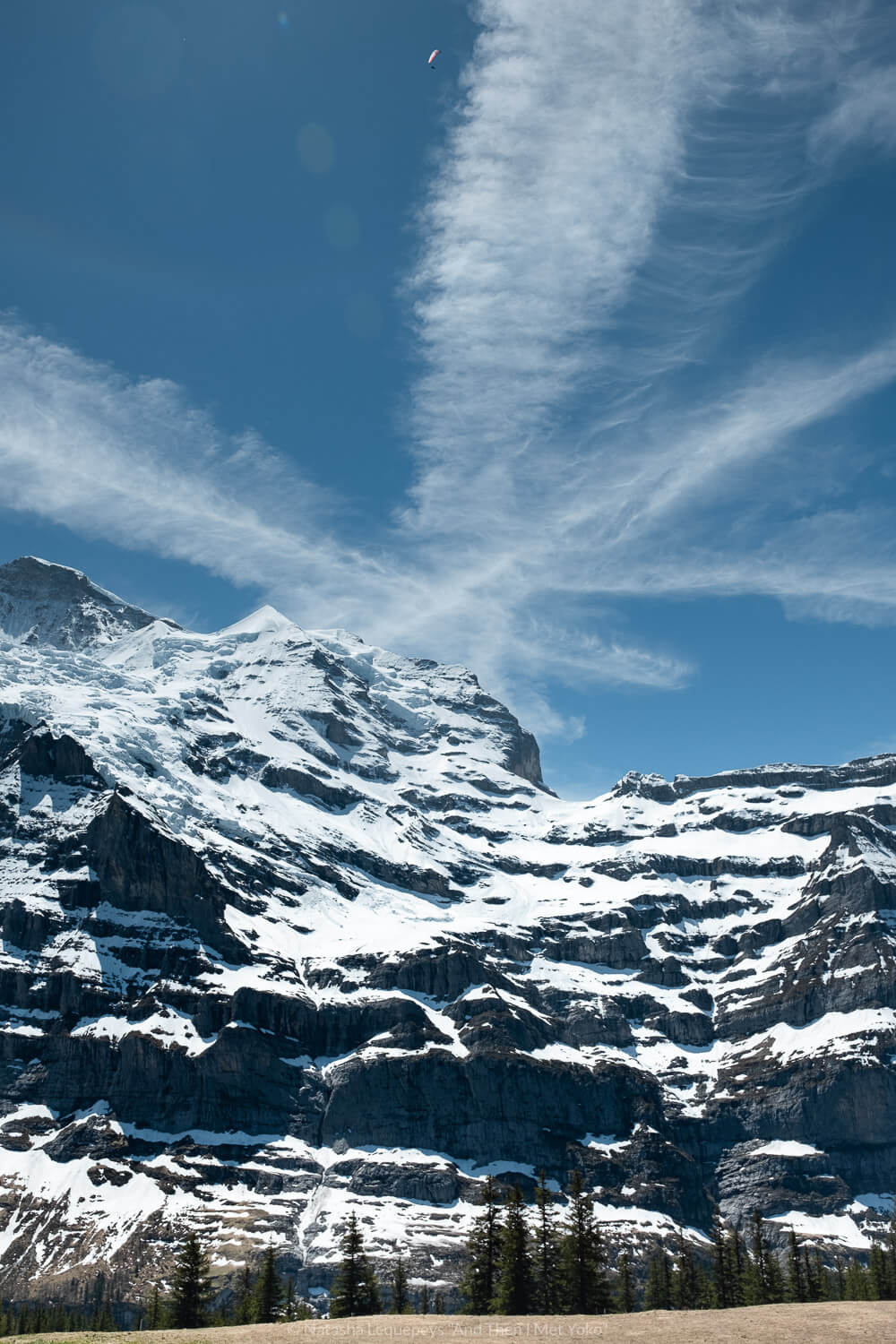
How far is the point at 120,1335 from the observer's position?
56344 mm

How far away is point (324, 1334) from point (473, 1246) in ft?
108

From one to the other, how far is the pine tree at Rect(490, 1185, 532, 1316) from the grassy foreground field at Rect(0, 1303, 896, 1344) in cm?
1843

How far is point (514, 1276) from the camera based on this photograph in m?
77.8

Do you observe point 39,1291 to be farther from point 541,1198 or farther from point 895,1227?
point 541,1198

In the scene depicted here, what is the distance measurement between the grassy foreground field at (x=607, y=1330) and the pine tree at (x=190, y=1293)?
2564 centimetres

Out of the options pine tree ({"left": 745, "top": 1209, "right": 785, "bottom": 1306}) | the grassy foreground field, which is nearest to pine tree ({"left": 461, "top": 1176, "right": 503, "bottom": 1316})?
the grassy foreground field

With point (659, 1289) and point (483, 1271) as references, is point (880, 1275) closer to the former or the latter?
point (659, 1289)

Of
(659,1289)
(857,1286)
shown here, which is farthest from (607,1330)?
(857,1286)

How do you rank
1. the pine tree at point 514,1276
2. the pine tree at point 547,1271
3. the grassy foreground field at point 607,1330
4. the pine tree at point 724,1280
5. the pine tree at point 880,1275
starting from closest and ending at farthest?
1. the grassy foreground field at point 607,1330
2. the pine tree at point 514,1276
3. the pine tree at point 547,1271
4. the pine tree at point 724,1280
5. the pine tree at point 880,1275

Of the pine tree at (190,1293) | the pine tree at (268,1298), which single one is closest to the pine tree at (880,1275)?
the pine tree at (268,1298)

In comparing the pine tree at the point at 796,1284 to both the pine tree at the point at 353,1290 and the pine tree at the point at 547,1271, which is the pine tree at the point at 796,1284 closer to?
the pine tree at the point at 547,1271

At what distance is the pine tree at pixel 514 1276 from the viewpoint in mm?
76938

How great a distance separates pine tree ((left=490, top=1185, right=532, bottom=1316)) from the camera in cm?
7694

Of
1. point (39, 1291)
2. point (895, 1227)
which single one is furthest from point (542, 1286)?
point (39, 1291)
